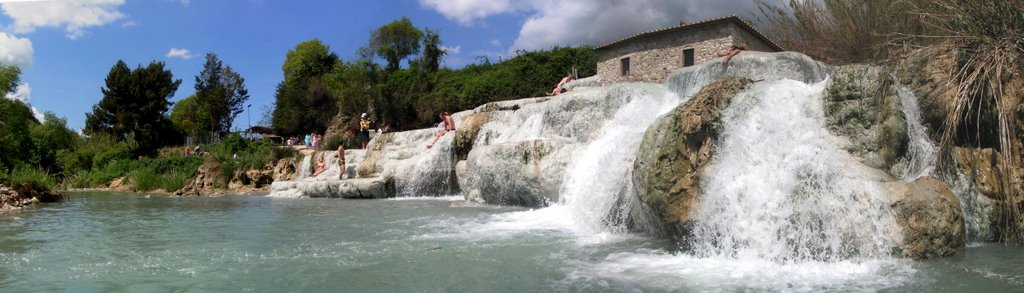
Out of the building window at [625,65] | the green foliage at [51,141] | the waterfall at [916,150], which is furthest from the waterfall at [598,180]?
the green foliage at [51,141]

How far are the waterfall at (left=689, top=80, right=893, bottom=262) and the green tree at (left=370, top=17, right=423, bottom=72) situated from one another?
4287cm

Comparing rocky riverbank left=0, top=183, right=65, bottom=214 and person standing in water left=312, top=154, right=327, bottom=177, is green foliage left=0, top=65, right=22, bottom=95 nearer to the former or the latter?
rocky riverbank left=0, top=183, right=65, bottom=214

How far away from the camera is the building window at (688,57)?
22.4 meters

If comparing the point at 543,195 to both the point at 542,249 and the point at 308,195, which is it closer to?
the point at 542,249

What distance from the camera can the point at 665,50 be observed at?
23.3 metres

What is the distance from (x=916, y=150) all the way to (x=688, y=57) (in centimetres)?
1625

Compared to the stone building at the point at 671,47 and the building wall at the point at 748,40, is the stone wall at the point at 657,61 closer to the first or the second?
the stone building at the point at 671,47

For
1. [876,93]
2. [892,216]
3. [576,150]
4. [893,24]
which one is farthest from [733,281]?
[893,24]

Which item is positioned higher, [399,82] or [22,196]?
[399,82]

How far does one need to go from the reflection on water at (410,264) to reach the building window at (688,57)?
1547cm

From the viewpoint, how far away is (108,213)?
11.6 meters

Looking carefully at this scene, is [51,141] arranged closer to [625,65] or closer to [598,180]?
[625,65]

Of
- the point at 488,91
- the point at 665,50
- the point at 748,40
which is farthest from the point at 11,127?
the point at 748,40

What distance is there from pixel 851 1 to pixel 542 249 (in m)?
16.0
